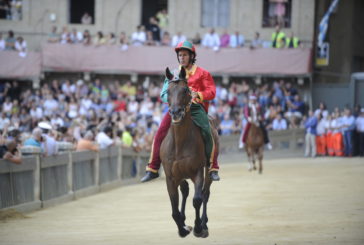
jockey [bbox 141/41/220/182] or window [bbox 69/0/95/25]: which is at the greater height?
window [bbox 69/0/95/25]

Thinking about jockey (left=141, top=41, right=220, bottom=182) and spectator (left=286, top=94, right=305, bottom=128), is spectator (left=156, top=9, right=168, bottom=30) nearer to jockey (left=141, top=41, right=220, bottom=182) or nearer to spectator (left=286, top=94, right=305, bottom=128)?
spectator (left=286, top=94, right=305, bottom=128)

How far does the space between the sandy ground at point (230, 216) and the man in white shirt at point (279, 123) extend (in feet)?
31.9

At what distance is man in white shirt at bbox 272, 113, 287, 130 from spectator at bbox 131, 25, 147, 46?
736 centimetres

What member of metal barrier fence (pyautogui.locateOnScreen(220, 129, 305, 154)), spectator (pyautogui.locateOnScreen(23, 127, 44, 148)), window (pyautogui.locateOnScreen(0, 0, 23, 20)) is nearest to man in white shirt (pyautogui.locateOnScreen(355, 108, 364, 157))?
metal barrier fence (pyautogui.locateOnScreen(220, 129, 305, 154))

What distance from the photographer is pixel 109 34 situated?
1342 inches

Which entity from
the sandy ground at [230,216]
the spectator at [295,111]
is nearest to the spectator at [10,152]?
the sandy ground at [230,216]

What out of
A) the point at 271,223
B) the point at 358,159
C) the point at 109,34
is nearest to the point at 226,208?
the point at 271,223

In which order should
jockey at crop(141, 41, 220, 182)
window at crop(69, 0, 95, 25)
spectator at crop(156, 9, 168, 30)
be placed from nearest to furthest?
jockey at crop(141, 41, 220, 182)
spectator at crop(156, 9, 168, 30)
window at crop(69, 0, 95, 25)

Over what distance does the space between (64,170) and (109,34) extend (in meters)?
18.0

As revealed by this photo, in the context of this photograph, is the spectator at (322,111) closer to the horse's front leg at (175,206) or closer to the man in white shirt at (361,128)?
the man in white shirt at (361,128)

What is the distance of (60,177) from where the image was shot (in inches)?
659

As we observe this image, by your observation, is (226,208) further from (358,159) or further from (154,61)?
(154,61)

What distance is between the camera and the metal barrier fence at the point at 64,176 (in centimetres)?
1437

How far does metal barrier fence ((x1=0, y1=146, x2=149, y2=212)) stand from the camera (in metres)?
14.3
